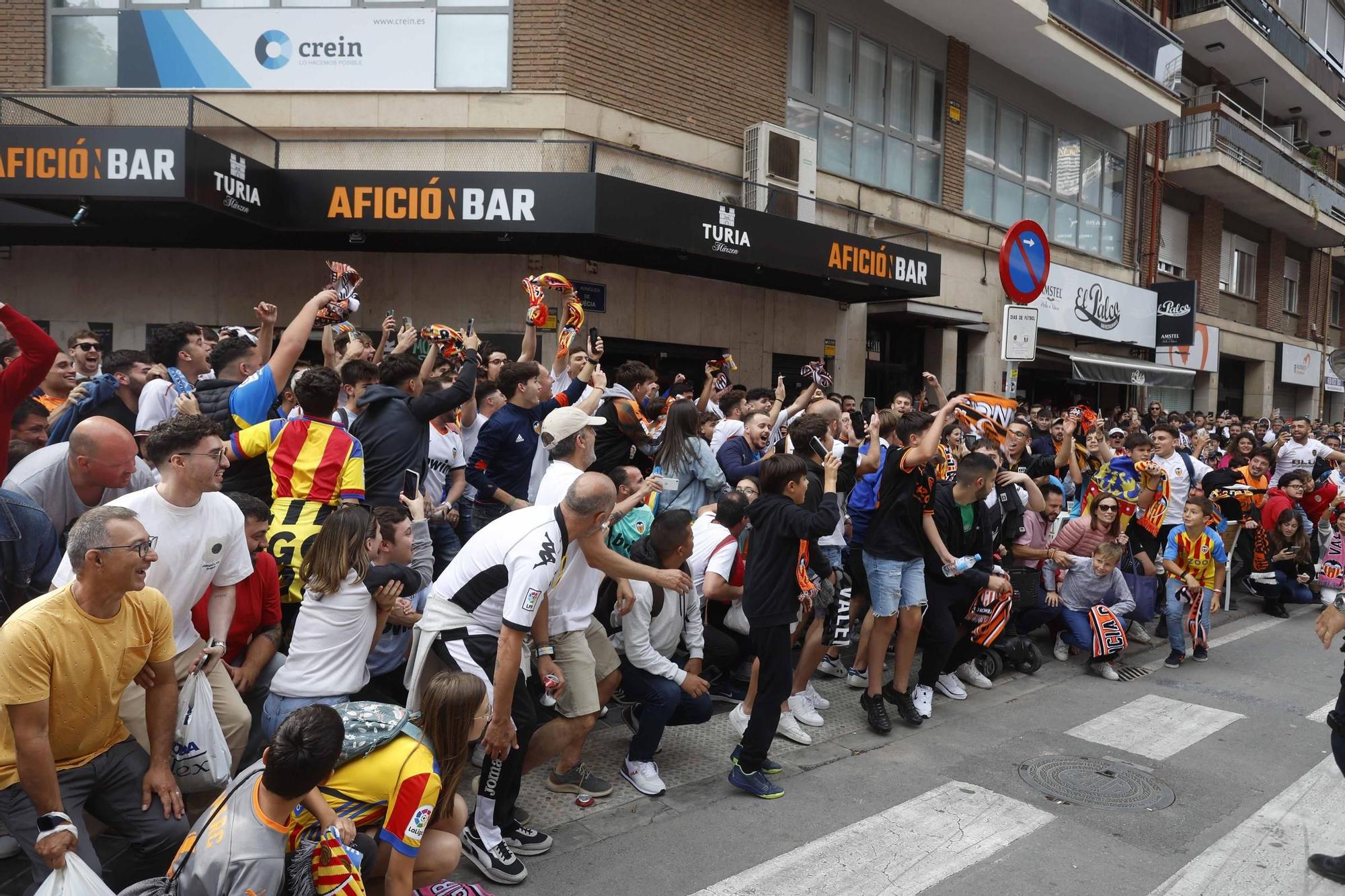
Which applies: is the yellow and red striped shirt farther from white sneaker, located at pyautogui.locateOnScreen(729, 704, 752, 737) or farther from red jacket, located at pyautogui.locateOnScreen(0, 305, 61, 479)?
white sneaker, located at pyautogui.locateOnScreen(729, 704, 752, 737)

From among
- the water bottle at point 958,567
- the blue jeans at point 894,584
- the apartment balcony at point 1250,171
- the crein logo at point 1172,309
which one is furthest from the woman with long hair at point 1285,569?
the apartment balcony at point 1250,171

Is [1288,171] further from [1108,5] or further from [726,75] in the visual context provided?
[726,75]

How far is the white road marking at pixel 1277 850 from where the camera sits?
13.3 ft

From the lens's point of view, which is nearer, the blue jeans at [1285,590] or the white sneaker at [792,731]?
the white sneaker at [792,731]

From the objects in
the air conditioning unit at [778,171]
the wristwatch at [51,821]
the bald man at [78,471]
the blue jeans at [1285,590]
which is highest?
the air conditioning unit at [778,171]

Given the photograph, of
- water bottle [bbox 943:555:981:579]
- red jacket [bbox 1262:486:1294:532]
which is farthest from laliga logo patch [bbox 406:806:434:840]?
red jacket [bbox 1262:486:1294:532]

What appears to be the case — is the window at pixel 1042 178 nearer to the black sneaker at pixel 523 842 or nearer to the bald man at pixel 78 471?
the black sneaker at pixel 523 842

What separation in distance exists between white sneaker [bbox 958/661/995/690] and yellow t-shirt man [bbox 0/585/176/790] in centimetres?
554

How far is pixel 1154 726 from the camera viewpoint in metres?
6.14

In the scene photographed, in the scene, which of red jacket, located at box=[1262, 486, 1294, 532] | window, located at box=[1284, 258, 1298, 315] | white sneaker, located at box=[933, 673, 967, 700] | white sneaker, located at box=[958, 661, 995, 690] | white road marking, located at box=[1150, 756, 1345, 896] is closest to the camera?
white road marking, located at box=[1150, 756, 1345, 896]

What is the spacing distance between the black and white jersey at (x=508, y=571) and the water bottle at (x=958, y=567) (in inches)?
127

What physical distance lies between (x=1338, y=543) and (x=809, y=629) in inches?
266

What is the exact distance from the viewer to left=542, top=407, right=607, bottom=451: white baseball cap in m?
4.66

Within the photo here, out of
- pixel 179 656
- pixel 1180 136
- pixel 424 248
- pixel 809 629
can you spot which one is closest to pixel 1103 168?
pixel 1180 136
